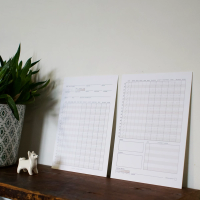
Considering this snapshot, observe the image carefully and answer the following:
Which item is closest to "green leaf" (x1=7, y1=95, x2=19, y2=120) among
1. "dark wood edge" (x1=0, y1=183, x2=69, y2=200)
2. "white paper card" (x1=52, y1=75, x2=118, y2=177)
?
"white paper card" (x1=52, y1=75, x2=118, y2=177)

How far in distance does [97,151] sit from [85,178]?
0.12 metres

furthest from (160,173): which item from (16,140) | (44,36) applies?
(44,36)

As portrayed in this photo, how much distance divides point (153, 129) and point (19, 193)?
18.8 inches

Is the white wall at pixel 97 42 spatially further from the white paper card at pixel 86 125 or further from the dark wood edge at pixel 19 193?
the dark wood edge at pixel 19 193

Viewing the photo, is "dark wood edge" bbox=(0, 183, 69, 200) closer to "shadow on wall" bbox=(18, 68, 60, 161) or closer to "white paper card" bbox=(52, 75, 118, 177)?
"white paper card" bbox=(52, 75, 118, 177)

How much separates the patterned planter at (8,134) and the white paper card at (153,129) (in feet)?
1.36

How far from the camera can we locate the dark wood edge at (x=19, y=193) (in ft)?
2.10

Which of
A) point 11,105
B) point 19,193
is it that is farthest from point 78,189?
point 11,105

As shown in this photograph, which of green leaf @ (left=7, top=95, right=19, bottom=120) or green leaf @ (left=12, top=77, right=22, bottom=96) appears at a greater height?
green leaf @ (left=12, top=77, right=22, bottom=96)

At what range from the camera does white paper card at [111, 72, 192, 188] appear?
2.68 ft

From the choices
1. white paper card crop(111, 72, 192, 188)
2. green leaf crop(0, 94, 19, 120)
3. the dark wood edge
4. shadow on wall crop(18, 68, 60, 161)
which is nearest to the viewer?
the dark wood edge

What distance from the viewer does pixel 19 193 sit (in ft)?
2.25

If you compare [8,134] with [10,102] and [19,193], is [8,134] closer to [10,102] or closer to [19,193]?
[10,102]

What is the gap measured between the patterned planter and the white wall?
0.47 ft
